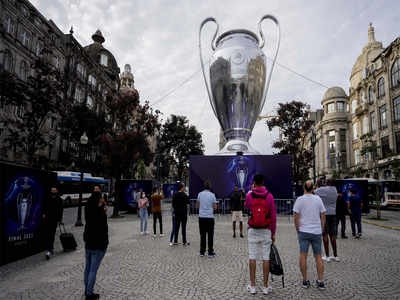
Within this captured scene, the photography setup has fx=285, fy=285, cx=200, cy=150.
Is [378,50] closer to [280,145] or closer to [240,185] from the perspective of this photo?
[280,145]

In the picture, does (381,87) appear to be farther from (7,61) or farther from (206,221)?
(7,61)

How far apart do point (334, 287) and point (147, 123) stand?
1718cm

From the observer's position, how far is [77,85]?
3578cm

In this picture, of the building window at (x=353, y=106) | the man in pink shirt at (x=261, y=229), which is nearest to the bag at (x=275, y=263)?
the man in pink shirt at (x=261, y=229)

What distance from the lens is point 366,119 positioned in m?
43.1

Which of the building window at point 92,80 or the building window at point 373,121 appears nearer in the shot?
the building window at point 373,121

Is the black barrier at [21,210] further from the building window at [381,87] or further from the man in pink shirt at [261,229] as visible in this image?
the building window at [381,87]

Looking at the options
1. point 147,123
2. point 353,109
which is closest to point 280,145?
point 147,123

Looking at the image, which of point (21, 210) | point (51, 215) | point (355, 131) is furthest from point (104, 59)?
point (21, 210)

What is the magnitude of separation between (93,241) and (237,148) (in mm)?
13830

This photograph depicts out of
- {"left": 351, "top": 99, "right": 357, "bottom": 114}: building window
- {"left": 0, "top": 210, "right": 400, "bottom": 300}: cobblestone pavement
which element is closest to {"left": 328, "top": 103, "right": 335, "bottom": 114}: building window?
{"left": 351, "top": 99, "right": 357, "bottom": 114}: building window

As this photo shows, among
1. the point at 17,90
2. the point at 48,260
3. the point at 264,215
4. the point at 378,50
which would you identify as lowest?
the point at 48,260

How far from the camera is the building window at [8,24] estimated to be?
77.3 ft

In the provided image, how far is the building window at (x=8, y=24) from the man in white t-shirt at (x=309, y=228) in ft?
92.2
